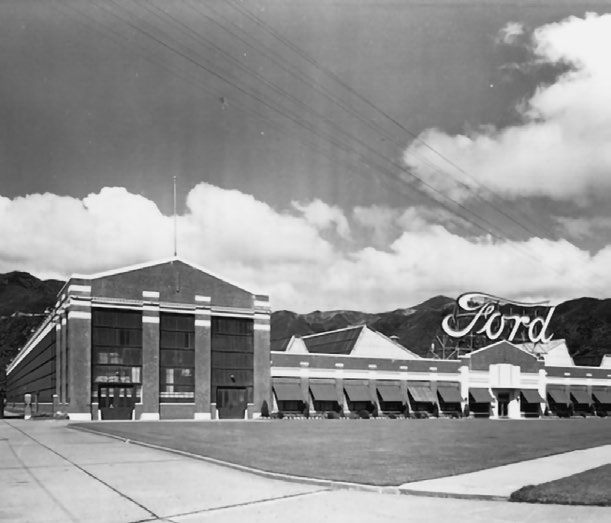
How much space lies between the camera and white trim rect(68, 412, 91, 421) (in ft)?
193

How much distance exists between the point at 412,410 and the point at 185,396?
27907 millimetres

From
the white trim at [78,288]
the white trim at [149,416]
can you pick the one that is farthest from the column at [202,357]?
the white trim at [78,288]

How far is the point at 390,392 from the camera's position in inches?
3095

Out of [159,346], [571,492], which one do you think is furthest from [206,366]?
[571,492]

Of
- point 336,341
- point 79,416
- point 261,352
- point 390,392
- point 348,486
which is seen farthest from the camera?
point 336,341

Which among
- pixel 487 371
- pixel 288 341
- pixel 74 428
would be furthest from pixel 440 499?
pixel 288 341

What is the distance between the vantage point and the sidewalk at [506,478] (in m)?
14.5

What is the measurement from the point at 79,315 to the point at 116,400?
26.4 feet

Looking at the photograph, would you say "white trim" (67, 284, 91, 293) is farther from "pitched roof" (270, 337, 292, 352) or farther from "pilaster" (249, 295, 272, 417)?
"pitched roof" (270, 337, 292, 352)

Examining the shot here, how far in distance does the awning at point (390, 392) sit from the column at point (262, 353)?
14.1 meters

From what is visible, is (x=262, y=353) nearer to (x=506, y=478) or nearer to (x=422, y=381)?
(x=422, y=381)

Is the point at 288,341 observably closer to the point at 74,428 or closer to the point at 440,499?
the point at 74,428

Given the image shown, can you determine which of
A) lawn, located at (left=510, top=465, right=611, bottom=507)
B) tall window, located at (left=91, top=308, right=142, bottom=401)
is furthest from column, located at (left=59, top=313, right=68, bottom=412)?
lawn, located at (left=510, top=465, right=611, bottom=507)

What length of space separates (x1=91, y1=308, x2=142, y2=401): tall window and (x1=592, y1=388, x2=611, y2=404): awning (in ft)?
216
